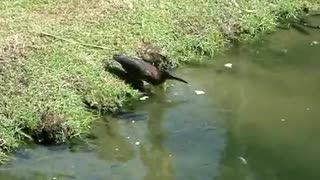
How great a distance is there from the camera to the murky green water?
197 inches

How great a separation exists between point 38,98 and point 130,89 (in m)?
0.77

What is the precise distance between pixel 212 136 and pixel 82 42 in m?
1.53

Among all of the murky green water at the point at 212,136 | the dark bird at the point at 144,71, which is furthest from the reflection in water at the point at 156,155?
the dark bird at the point at 144,71

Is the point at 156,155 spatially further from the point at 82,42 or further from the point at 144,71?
the point at 82,42

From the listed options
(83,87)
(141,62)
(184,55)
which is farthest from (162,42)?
(83,87)

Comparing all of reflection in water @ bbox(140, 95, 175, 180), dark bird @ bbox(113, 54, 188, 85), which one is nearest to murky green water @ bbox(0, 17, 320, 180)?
reflection in water @ bbox(140, 95, 175, 180)

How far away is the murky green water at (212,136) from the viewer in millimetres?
4992

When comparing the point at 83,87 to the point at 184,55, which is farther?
the point at 184,55

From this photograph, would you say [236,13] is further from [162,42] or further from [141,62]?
[141,62]

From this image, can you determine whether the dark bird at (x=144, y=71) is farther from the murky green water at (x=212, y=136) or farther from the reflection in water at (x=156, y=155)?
the reflection in water at (x=156, y=155)

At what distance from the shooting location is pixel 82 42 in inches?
254

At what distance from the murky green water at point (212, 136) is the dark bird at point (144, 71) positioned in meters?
0.15

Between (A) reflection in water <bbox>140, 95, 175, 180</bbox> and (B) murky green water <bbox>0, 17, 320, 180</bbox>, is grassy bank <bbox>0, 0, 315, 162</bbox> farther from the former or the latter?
(A) reflection in water <bbox>140, 95, 175, 180</bbox>

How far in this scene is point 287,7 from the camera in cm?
823
